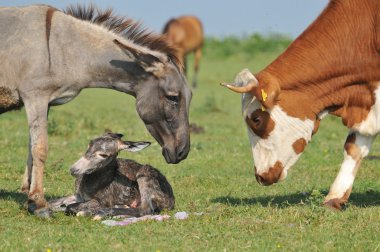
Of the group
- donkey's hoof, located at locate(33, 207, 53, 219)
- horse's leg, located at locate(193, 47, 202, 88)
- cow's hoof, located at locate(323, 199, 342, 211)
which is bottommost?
horse's leg, located at locate(193, 47, 202, 88)

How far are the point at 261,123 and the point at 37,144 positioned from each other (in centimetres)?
210

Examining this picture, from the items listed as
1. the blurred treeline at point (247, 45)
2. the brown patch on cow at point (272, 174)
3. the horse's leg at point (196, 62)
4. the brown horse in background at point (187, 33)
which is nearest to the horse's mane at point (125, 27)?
the brown patch on cow at point (272, 174)

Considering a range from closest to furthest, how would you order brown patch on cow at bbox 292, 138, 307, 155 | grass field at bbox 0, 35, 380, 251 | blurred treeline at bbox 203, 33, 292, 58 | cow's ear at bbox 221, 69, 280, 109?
grass field at bbox 0, 35, 380, 251, cow's ear at bbox 221, 69, 280, 109, brown patch on cow at bbox 292, 138, 307, 155, blurred treeline at bbox 203, 33, 292, 58

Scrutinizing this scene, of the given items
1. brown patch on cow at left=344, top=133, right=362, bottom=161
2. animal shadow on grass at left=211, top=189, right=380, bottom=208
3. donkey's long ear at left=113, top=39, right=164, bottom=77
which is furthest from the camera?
animal shadow on grass at left=211, top=189, right=380, bottom=208

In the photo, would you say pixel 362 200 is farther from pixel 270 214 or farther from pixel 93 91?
pixel 93 91

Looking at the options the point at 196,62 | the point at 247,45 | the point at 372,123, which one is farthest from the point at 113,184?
the point at 247,45

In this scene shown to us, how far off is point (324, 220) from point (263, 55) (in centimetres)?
2472

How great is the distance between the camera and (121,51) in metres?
8.08

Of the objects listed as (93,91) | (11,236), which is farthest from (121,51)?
(93,91)

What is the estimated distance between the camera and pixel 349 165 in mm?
8164

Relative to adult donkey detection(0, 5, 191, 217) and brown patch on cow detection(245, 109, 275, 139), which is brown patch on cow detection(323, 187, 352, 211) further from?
adult donkey detection(0, 5, 191, 217)

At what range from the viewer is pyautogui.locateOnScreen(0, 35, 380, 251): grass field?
21.2 feet

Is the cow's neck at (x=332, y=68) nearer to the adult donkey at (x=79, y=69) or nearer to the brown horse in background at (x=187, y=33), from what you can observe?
the adult donkey at (x=79, y=69)

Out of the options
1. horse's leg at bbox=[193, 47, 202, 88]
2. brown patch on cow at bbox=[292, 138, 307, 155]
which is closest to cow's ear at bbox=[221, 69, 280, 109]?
brown patch on cow at bbox=[292, 138, 307, 155]
